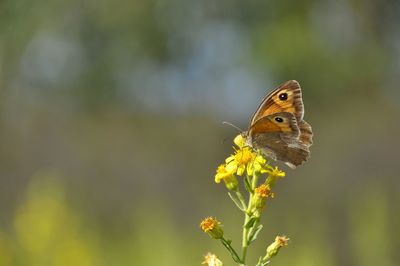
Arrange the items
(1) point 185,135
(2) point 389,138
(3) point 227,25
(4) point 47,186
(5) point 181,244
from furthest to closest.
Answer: (3) point 227,25
(1) point 185,135
(2) point 389,138
(5) point 181,244
(4) point 47,186

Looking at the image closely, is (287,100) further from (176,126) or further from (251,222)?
(176,126)

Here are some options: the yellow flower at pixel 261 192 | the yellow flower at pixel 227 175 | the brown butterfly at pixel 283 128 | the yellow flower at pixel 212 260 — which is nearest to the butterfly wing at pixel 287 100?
the brown butterfly at pixel 283 128

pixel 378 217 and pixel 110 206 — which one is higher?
pixel 110 206

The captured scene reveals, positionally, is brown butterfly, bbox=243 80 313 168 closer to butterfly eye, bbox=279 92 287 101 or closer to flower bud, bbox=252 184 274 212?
butterfly eye, bbox=279 92 287 101

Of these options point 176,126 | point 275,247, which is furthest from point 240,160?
point 176,126

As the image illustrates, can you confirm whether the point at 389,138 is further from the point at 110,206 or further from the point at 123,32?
the point at 123,32

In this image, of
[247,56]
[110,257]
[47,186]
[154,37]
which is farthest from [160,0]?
[47,186]

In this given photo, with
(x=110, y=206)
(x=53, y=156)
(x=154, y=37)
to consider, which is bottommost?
(x=110, y=206)

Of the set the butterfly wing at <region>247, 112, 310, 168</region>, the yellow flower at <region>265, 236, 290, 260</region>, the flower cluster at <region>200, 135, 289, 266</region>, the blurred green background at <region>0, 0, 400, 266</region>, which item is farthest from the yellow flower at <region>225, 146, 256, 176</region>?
the blurred green background at <region>0, 0, 400, 266</region>
